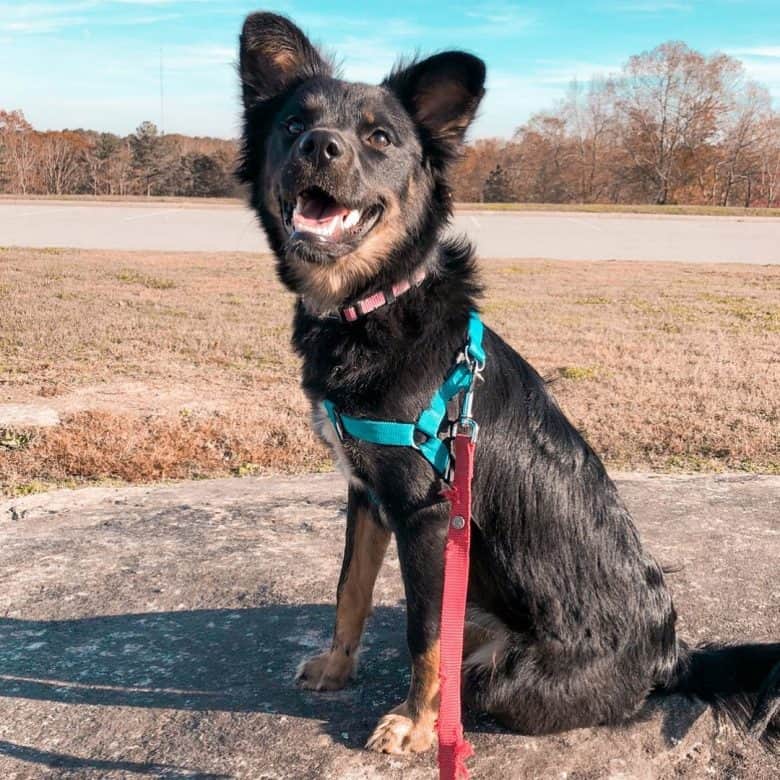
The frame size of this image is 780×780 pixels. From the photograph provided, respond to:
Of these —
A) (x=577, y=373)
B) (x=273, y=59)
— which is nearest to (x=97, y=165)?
(x=577, y=373)

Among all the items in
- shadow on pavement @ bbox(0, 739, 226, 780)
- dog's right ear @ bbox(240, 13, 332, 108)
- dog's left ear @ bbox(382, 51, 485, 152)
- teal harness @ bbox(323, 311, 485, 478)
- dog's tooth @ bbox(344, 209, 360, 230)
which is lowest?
shadow on pavement @ bbox(0, 739, 226, 780)

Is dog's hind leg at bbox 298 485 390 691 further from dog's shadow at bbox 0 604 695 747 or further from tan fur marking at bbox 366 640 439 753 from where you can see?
tan fur marking at bbox 366 640 439 753

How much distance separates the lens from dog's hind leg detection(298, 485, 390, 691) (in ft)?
9.81

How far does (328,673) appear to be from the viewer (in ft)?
9.80

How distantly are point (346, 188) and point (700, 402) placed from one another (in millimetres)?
5318

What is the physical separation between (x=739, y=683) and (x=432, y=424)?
1.31 meters

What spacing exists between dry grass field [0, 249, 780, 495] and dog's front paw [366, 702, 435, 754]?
75.7 inches

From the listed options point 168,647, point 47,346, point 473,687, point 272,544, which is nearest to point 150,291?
point 47,346

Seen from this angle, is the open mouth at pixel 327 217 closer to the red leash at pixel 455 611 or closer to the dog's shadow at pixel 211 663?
the red leash at pixel 455 611

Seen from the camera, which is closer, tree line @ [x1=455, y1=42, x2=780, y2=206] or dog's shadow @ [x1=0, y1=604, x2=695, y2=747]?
dog's shadow @ [x1=0, y1=604, x2=695, y2=747]

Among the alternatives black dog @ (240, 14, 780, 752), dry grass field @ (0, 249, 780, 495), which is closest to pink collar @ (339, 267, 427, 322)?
black dog @ (240, 14, 780, 752)

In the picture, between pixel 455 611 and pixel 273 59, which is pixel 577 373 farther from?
pixel 455 611

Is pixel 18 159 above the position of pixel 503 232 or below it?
above

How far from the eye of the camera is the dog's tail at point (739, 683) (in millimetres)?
2676
